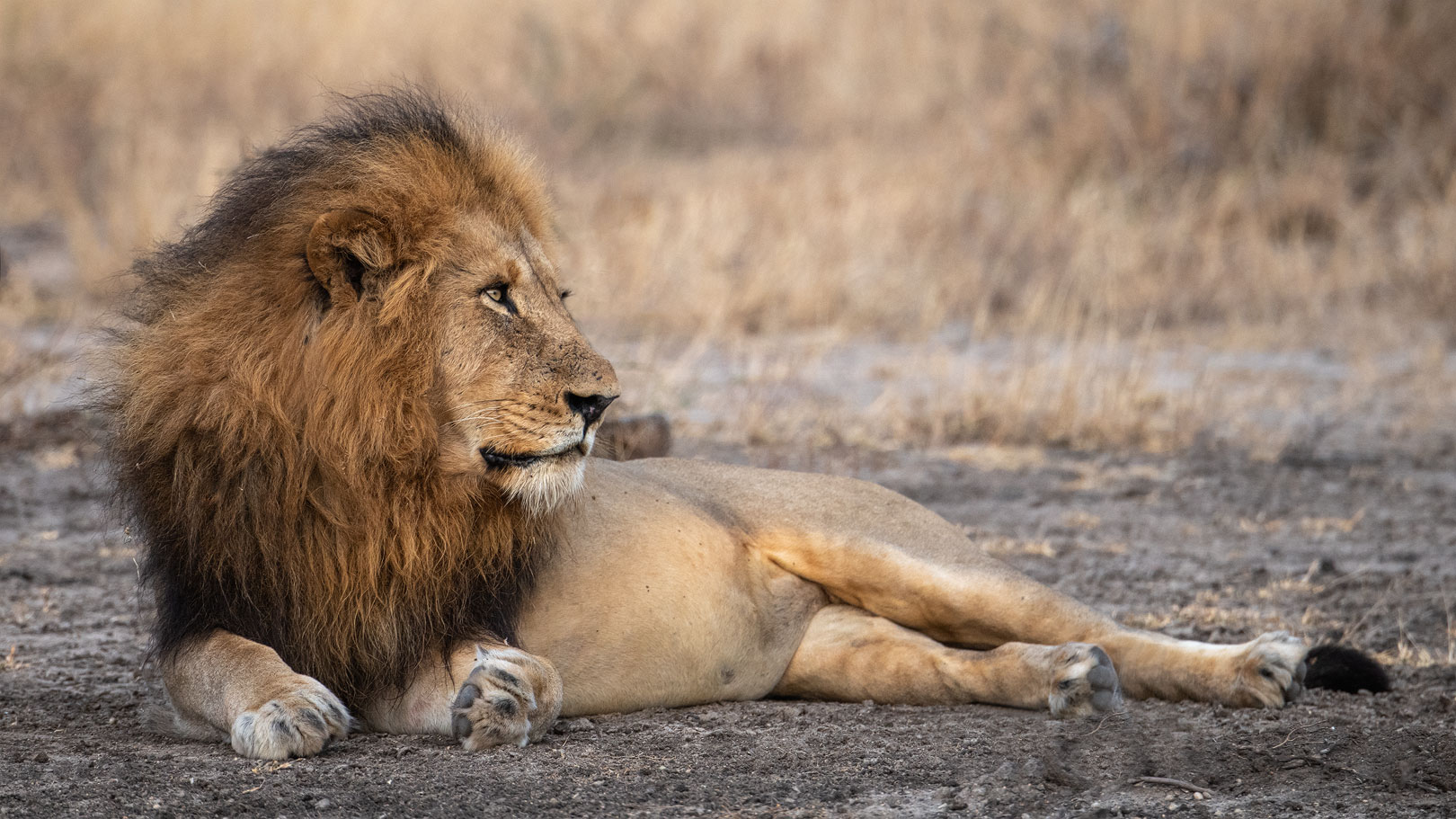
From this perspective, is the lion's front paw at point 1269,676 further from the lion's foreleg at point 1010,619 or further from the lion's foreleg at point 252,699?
the lion's foreleg at point 252,699

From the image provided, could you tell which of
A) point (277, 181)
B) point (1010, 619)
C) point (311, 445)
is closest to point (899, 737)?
point (1010, 619)

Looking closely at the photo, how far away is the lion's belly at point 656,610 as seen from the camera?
10.6 feet

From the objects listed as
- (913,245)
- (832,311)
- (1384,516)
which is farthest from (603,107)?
(1384,516)

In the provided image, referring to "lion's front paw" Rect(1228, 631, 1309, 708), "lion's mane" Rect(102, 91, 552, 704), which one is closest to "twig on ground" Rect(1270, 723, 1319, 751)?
"lion's front paw" Rect(1228, 631, 1309, 708)

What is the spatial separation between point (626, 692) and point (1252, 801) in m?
1.24

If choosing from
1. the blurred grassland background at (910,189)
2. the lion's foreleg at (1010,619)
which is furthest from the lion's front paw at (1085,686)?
the blurred grassland background at (910,189)

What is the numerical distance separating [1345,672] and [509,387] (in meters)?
1.93

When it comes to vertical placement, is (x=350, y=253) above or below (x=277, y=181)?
below

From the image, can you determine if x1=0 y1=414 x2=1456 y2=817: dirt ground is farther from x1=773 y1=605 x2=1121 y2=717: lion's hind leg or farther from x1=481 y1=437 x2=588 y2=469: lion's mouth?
x1=481 y1=437 x2=588 y2=469: lion's mouth

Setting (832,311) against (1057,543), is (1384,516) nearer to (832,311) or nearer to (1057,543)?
(1057,543)

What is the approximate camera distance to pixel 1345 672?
138 inches

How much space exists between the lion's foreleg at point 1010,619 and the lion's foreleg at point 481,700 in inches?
31.9

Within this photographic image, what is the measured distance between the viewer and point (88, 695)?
11.5ft

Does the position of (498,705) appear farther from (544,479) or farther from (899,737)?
(899,737)
